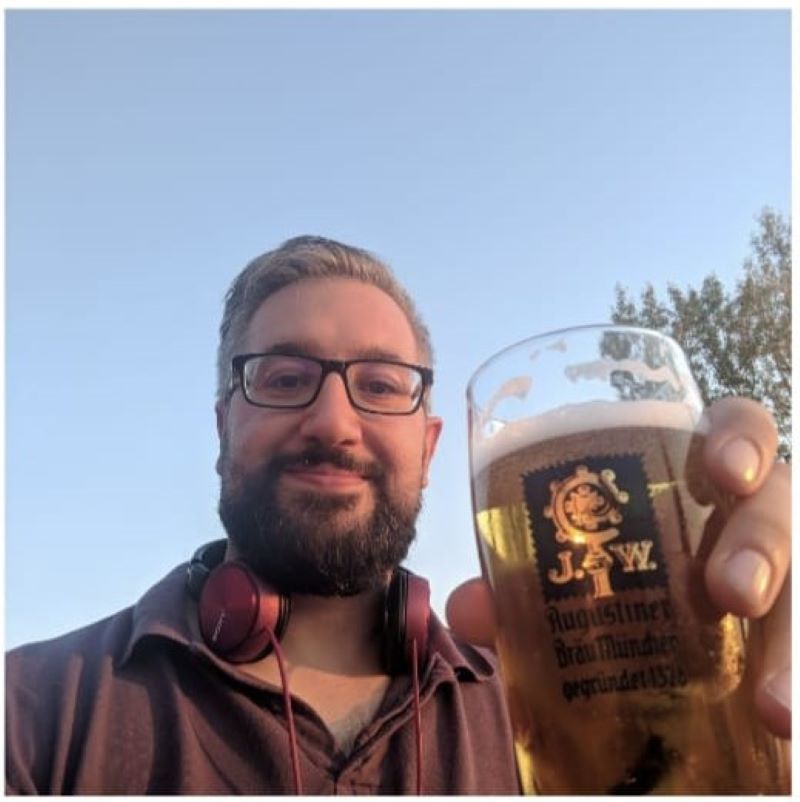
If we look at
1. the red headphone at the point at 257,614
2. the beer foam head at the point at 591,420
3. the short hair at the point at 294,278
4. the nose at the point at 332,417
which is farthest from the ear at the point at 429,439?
the beer foam head at the point at 591,420

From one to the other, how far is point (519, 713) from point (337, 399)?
1074mm

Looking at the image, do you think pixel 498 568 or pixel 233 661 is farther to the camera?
pixel 233 661

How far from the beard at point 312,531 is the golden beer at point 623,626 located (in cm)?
96

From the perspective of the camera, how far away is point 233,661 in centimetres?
147

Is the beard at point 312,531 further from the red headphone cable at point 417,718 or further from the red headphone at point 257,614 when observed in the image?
the red headphone cable at point 417,718

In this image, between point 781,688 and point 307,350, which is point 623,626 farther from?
point 307,350

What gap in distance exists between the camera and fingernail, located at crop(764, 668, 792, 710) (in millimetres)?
692

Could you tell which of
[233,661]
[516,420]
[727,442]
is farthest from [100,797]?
[727,442]

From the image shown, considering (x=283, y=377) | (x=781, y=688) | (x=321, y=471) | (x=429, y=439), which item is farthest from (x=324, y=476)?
(x=781, y=688)

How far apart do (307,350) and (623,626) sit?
1.21 meters

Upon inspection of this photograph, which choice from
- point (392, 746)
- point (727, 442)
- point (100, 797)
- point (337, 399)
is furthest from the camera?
point (337, 399)

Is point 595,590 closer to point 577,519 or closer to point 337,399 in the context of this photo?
point 577,519

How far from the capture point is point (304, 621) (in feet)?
5.55

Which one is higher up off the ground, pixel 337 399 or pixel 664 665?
pixel 337 399
